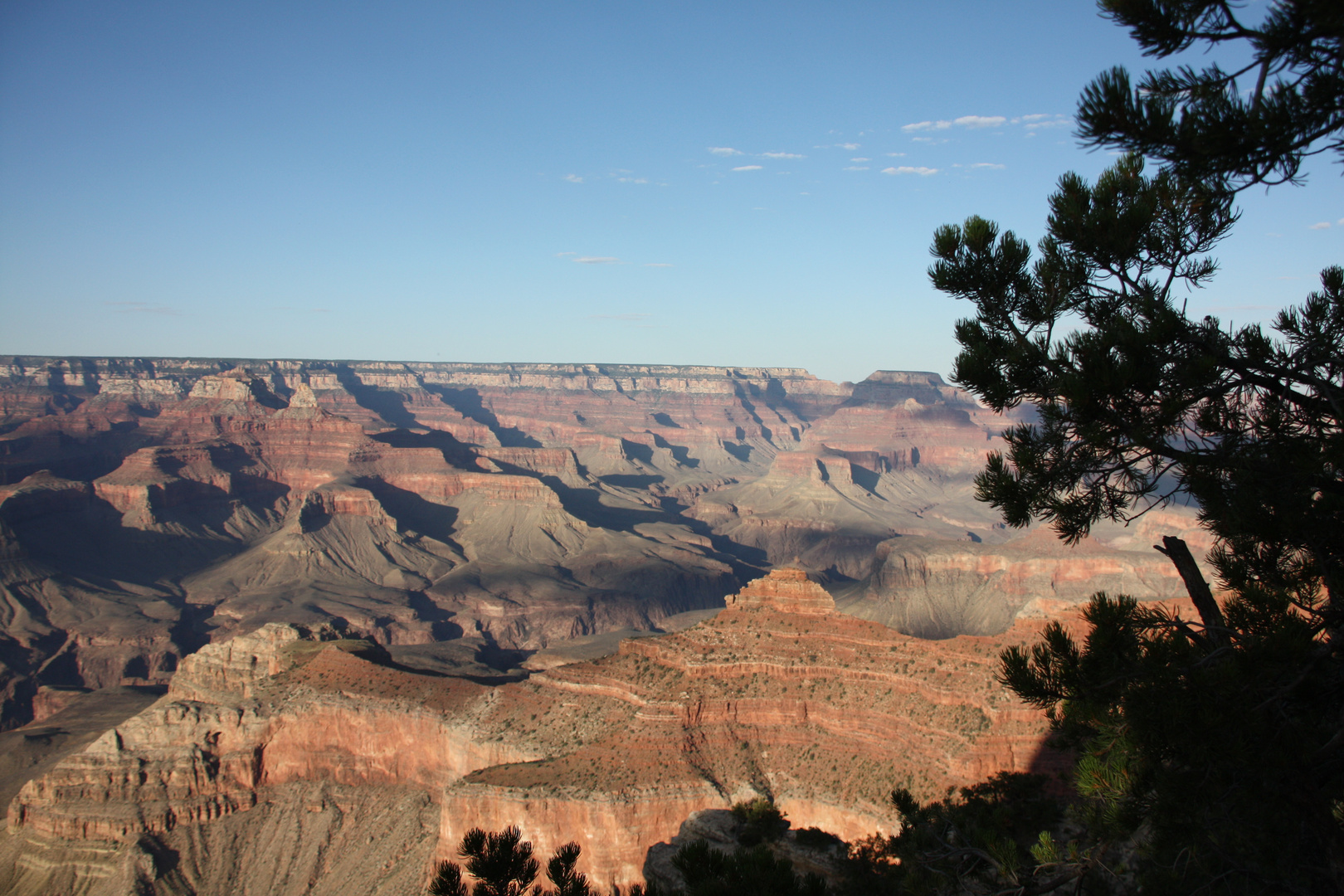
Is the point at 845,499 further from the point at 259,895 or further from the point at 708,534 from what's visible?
the point at 259,895

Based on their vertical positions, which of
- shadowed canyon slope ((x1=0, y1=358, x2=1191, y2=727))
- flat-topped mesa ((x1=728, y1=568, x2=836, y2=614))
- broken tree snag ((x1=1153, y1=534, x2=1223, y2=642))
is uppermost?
broken tree snag ((x1=1153, y1=534, x2=1223, y2=642))

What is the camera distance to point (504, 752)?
33438 millimetres

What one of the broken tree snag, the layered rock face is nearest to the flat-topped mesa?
the layered rock face

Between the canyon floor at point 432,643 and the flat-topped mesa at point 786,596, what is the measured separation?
0.53 ft

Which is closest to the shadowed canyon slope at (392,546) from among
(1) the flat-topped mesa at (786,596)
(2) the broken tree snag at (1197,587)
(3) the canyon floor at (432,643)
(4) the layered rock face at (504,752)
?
(3) the canyon floor at (432,643)

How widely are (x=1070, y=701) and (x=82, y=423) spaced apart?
665 feet

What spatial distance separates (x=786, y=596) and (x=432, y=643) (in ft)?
193

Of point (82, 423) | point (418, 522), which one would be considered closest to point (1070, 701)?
point (418, 522)

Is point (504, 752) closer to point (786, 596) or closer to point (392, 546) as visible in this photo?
point (786, 596)

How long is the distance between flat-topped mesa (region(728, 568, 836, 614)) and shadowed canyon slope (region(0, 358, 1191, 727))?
19002 millimetres

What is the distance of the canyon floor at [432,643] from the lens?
29.7 meters

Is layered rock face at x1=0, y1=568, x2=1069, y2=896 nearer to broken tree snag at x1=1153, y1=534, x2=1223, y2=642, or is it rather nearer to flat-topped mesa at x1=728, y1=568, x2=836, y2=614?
flat-topped mesa at x1=728, y1=568, x2=836, y2=614

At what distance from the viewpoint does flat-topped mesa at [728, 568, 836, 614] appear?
35375mm

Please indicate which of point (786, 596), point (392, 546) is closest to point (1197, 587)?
point (786, 596)
